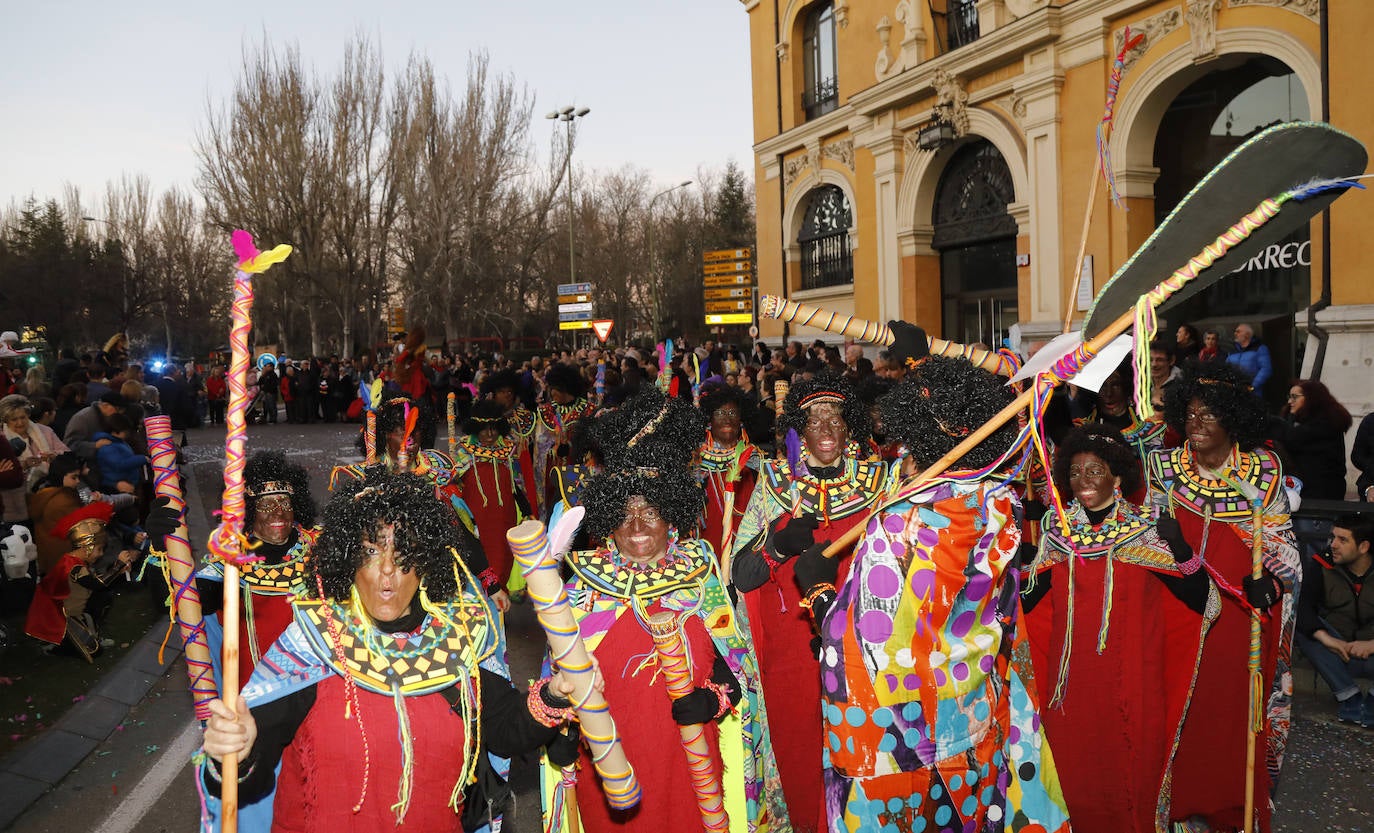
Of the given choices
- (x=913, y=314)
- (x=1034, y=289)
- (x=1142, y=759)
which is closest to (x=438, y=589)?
(x=1142, y=759)

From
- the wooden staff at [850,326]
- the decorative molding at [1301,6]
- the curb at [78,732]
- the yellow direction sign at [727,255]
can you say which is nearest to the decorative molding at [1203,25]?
the decorative molding at [1301,6]

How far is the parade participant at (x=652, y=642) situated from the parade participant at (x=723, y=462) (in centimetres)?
338

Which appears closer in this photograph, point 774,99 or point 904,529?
point 904,529

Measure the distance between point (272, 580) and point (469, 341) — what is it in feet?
123

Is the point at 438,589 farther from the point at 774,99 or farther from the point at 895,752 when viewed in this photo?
the point at 774,99

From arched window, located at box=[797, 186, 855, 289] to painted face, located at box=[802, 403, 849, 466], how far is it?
18.2 meters

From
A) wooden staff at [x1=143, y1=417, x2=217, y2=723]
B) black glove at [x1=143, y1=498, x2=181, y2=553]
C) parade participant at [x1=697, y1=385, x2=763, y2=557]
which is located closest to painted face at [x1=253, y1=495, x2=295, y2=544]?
black glove at [x1=143, y1=498, x2=181, y2=553]

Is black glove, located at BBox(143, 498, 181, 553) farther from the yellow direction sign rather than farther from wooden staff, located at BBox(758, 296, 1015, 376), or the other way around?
the yellow direction sign

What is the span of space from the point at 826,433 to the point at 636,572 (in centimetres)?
201

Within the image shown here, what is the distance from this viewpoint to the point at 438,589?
3.21 metres

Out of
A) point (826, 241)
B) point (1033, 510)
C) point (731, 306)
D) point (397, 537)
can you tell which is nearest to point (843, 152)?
point (826, 241)

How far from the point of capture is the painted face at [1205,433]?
5348 mm

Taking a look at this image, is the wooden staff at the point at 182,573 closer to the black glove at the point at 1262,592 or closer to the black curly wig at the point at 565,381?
the black glove at the point at 1262,592

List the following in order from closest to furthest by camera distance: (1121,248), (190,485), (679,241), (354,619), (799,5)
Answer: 1. (354,619)
2. (1121,248)
3. (190,485)
4. (799,5)
5. (679,241)
